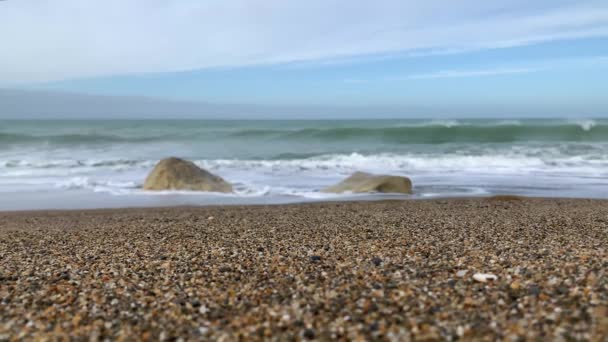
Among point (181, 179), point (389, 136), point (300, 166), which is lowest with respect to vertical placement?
point (181, 179)

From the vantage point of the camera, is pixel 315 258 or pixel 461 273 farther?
pixel 315 258

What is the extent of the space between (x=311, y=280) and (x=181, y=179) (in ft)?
29.7

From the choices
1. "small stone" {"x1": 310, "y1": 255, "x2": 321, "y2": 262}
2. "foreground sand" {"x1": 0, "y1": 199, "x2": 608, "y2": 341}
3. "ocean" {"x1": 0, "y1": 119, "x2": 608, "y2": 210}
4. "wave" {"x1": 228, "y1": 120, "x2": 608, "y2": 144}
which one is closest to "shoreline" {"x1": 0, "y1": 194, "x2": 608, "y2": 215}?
"ocean" {"x1": 0, "y1": 119, "x2": 608, "y2": 210}

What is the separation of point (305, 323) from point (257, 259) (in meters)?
1.77

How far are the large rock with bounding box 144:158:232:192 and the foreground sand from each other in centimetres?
498

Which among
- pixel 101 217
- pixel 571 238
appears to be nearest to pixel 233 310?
pixel 571 238

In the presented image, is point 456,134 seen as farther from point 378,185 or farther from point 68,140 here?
point 68,140

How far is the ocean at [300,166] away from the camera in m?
11.5

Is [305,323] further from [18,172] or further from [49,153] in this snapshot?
[49,153]

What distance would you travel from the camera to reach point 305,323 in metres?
2.92

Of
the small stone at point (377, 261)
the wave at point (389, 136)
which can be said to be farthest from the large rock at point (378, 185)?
the wave at point (389, 136)

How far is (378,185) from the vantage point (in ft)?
37.7

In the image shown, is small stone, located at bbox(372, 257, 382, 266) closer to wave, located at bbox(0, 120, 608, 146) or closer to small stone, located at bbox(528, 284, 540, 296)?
small stone, located at bbox(528, 284, 540, 296)

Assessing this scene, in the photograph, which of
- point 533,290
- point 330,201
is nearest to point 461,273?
point 533,290
